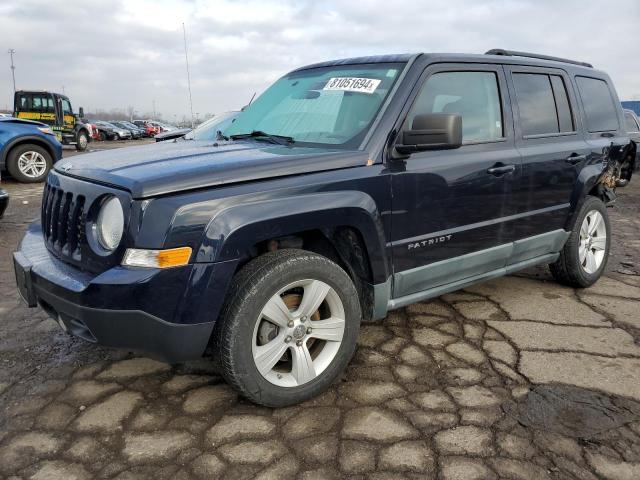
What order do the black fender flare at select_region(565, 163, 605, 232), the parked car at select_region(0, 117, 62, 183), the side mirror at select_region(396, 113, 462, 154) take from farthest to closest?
1. the parked car at select_region(0, 117, 62, 183)
2. the black fender flare at select_region(565, 163, 605, 232)
3. the side mirror at select_region(396, 113, 462, 154)

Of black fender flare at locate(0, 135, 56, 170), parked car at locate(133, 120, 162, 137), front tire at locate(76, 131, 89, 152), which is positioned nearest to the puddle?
black fender flare at locate(0, 135, 56, 170)

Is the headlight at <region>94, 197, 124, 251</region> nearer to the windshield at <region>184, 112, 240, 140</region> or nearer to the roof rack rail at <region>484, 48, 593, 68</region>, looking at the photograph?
the roof rack rail at <region>484, 48, 593, 68</region>

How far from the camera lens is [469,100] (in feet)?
11.0

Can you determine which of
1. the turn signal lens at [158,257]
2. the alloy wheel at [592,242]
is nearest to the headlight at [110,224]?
the turn signal lens at [158,257]

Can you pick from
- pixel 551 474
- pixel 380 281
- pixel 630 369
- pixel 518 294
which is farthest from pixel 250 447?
pixel 518 294

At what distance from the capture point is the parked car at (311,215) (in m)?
2.23

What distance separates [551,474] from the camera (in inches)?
83.7

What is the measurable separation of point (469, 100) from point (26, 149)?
33.3 feet

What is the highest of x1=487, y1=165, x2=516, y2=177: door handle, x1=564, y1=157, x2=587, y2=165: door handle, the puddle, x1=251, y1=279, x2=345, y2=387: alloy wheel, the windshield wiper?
the windshield wiper

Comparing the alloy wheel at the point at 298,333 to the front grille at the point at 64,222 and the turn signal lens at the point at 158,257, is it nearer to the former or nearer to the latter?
the turn signal lens at the point at 158,257

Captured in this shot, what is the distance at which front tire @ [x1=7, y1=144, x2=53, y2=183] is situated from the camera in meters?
10.6

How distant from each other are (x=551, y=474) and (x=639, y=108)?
1382 inches

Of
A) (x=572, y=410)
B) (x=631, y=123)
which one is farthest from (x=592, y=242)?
(x=631, y=123)

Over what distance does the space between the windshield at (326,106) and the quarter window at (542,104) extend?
107 cm
